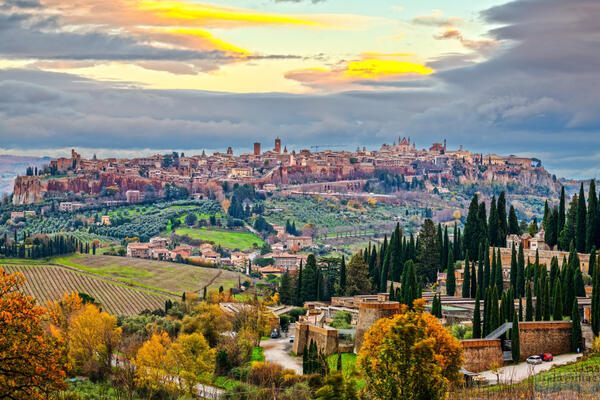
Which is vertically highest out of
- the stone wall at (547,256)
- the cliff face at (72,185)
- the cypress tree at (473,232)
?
the cliff face at (72,185)

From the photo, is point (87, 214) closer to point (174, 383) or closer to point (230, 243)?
point (230, 243)

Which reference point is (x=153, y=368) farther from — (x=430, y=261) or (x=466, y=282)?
(x=430, y=261)

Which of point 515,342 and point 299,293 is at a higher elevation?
point 515,342

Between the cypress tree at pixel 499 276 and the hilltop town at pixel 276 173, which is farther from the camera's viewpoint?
the hilltop town at pixel 276 173

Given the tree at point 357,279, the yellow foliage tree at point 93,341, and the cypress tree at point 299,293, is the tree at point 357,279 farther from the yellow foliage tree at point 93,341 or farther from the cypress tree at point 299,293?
the yellow foliage tree at point 93,341

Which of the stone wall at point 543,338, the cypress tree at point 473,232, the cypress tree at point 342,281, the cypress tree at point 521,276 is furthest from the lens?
the cypress tree at point 342,281

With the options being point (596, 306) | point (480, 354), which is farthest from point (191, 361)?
point (596, 306)

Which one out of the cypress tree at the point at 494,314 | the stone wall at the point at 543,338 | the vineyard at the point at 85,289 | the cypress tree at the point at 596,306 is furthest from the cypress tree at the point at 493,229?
the vineyard at the point at 85,289
